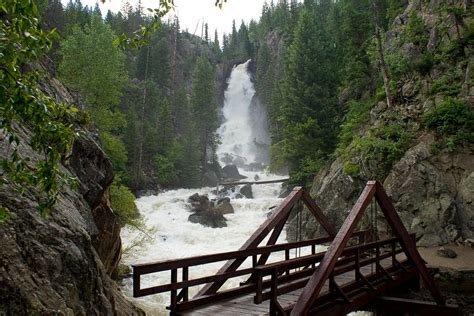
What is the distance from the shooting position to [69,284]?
664 centimetres

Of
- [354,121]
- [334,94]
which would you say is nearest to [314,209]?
[354,121]

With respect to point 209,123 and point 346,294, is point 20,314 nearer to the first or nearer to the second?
point 346,294

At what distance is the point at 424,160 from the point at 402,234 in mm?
8789

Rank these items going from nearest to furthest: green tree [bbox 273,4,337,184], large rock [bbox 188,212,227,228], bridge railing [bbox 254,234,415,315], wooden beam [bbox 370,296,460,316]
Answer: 1. bridge railing [bbox 254,234,415,315]
2. wooden beam [bbox 370,296,460,316]
3. large rock [bbox 188,212,227,228]
4. green tree [bbox 273,4,337,184]

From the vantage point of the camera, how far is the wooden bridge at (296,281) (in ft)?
21.6

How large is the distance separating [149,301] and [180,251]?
709 cm

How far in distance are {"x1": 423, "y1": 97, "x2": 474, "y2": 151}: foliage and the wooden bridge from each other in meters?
8.42

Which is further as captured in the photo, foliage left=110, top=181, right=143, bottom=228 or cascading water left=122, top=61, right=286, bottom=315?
foliage left=110, top=181, right=143, bottom=228

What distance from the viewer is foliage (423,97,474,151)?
1770 centimetres

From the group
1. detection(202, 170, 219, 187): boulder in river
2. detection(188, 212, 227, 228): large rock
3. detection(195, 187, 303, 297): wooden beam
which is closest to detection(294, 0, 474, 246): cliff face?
detection(188, 212, 227, 228): large rock

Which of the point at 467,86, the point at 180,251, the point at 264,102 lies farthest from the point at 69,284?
the point at 264,102

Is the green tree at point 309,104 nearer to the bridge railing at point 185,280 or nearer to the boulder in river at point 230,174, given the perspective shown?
the bridge railing at point 185,280

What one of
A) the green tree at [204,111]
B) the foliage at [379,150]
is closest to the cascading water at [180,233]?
the foliage at [379,150]

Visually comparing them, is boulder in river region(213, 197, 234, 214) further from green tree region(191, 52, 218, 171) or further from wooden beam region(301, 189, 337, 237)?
green tree region(191, 52, 218, 171)
